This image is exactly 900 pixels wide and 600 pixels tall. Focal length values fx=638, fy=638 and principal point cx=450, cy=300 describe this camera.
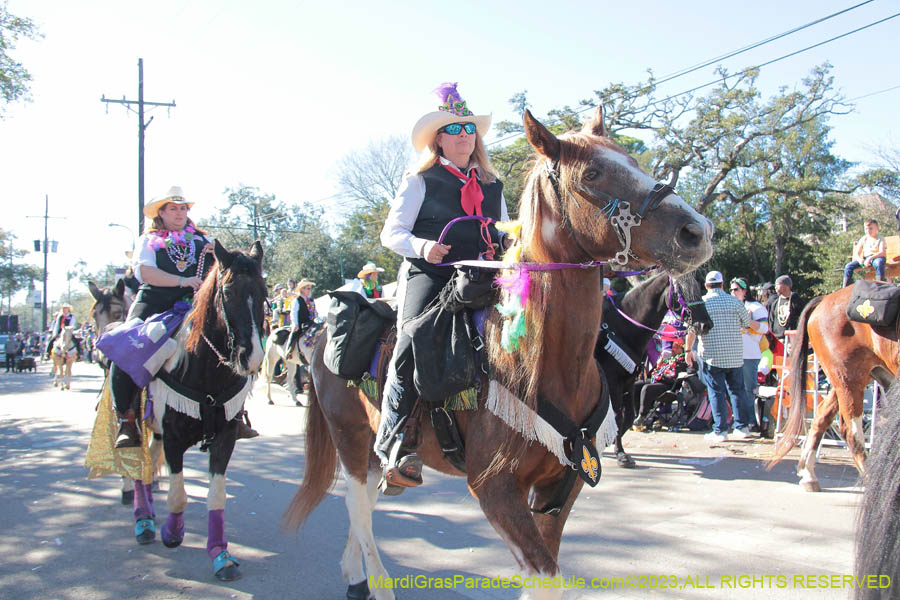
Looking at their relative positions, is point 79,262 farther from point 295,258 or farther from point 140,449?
point 140,449

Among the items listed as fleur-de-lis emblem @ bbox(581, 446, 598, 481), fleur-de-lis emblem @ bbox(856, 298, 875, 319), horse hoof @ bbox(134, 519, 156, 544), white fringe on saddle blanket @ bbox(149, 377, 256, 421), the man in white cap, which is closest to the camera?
fleur-de-lis emblem @ bbox(581, 446, 598, 481)

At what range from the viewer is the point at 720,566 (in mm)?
4406

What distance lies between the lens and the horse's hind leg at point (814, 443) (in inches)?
252

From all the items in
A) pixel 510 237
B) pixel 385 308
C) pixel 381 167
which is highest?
pixel 381 167

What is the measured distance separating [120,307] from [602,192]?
31.0 ft

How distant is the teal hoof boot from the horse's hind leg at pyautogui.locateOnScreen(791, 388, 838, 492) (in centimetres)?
543

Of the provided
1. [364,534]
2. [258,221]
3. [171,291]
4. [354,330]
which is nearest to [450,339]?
[354,330]

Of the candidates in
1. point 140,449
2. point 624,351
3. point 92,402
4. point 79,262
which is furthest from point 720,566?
point 79,262

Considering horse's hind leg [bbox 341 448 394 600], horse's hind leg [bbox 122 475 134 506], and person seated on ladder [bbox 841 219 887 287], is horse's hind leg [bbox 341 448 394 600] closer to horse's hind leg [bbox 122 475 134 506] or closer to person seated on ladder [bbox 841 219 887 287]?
horse's hind leg [bbox 122 475 134 506]

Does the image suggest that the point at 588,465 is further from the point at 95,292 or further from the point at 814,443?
the point at 95,292

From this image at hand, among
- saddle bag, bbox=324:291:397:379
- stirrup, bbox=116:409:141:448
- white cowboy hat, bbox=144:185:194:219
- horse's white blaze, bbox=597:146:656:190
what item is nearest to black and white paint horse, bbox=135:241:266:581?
stirrup, bbox=116:409:141:448

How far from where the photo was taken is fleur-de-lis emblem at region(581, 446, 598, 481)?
270 centimetres

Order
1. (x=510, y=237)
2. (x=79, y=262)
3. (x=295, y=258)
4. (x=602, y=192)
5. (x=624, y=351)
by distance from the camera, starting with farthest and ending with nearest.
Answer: (x=79, y=262), (x=295, y=258), (x=624, y=351), (x=510, y=237), (x=602, y=192)

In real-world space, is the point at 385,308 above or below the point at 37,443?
above
